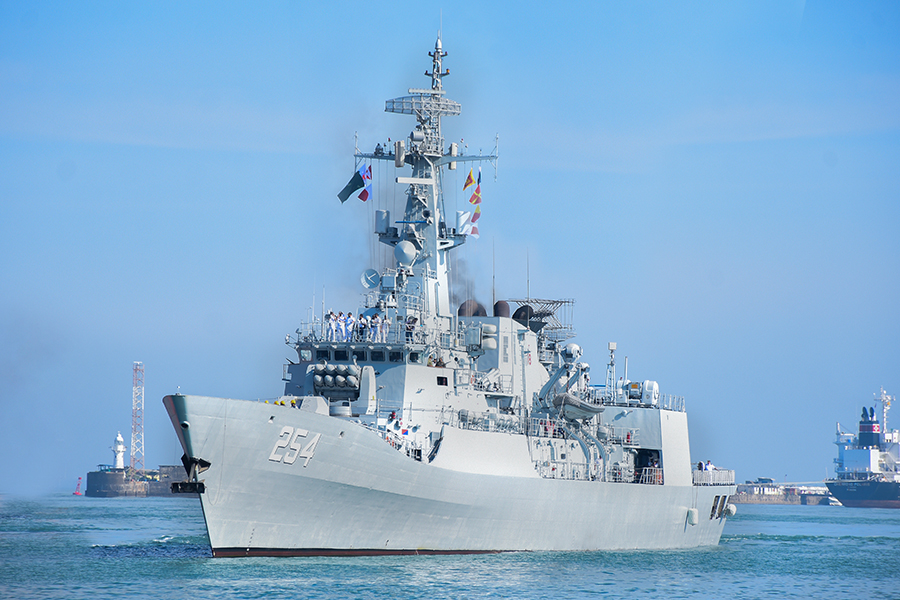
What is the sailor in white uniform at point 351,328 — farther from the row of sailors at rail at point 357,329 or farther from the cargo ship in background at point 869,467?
the cargo ship in background at point 869,467

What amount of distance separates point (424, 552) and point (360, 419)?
151 inches

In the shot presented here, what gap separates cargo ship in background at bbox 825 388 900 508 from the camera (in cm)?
10875

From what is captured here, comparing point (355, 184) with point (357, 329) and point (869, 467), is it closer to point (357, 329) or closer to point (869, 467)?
point (357, 329)

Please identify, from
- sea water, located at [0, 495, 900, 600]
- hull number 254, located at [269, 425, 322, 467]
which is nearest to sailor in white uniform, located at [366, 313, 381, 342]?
hull number 254, located at [269, 425, 322, 467]

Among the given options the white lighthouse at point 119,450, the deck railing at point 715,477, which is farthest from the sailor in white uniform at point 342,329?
the white lighthouse at point 119,450

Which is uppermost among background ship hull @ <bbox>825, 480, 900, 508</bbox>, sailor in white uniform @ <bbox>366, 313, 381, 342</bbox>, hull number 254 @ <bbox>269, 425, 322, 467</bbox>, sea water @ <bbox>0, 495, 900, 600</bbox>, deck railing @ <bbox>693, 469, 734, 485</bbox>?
sailor in white uniform @ <bbox>366, 313, 381, 342</bbox>

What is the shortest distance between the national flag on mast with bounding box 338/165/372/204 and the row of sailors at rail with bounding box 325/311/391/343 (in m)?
4.38

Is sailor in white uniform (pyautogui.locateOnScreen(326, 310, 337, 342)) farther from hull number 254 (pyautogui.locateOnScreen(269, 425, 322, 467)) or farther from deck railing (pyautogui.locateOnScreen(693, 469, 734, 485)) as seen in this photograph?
deck railing (pyautogui.locateOnScreen(693, 469, 734, 485))

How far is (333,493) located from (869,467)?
10179 centimetres

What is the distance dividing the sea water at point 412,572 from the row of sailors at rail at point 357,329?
6.16 metres

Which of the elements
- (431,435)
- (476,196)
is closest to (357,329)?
(431,435)

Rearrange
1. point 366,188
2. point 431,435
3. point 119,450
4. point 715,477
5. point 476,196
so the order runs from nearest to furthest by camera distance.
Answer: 1. point 431,435
2. point 366,188
3. point 476,196
4. point 715,477
5. point 119,450

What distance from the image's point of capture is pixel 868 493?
10931 centimetres

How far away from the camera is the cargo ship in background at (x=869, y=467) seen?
357ft
